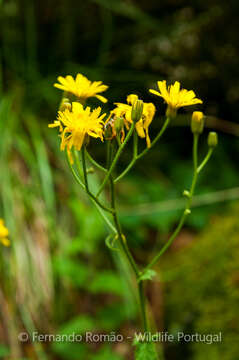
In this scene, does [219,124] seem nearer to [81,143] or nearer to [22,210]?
[22,210]

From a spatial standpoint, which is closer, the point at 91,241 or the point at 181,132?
the point at 91,241

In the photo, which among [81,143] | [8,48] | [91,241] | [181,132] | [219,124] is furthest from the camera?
[181,132]

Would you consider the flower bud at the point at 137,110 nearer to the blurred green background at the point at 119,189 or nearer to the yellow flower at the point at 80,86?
the yellow flower at the point at 80,86

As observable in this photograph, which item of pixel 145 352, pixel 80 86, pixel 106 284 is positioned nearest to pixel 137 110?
pixel 80 86

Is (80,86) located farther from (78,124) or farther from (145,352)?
(145,352)

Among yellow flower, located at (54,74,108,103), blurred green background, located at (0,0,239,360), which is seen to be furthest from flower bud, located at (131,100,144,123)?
blurred green background, located at (0,0,239,360)

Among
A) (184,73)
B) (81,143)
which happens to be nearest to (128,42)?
(184,73)

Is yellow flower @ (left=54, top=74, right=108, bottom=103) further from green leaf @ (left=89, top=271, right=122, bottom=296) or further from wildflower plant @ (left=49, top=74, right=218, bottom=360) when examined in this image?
green leaf @ (left=89, top=271, right=122, bottom=296)

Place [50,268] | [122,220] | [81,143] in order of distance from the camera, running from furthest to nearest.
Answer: [122,220], [50,268], [81,143]
